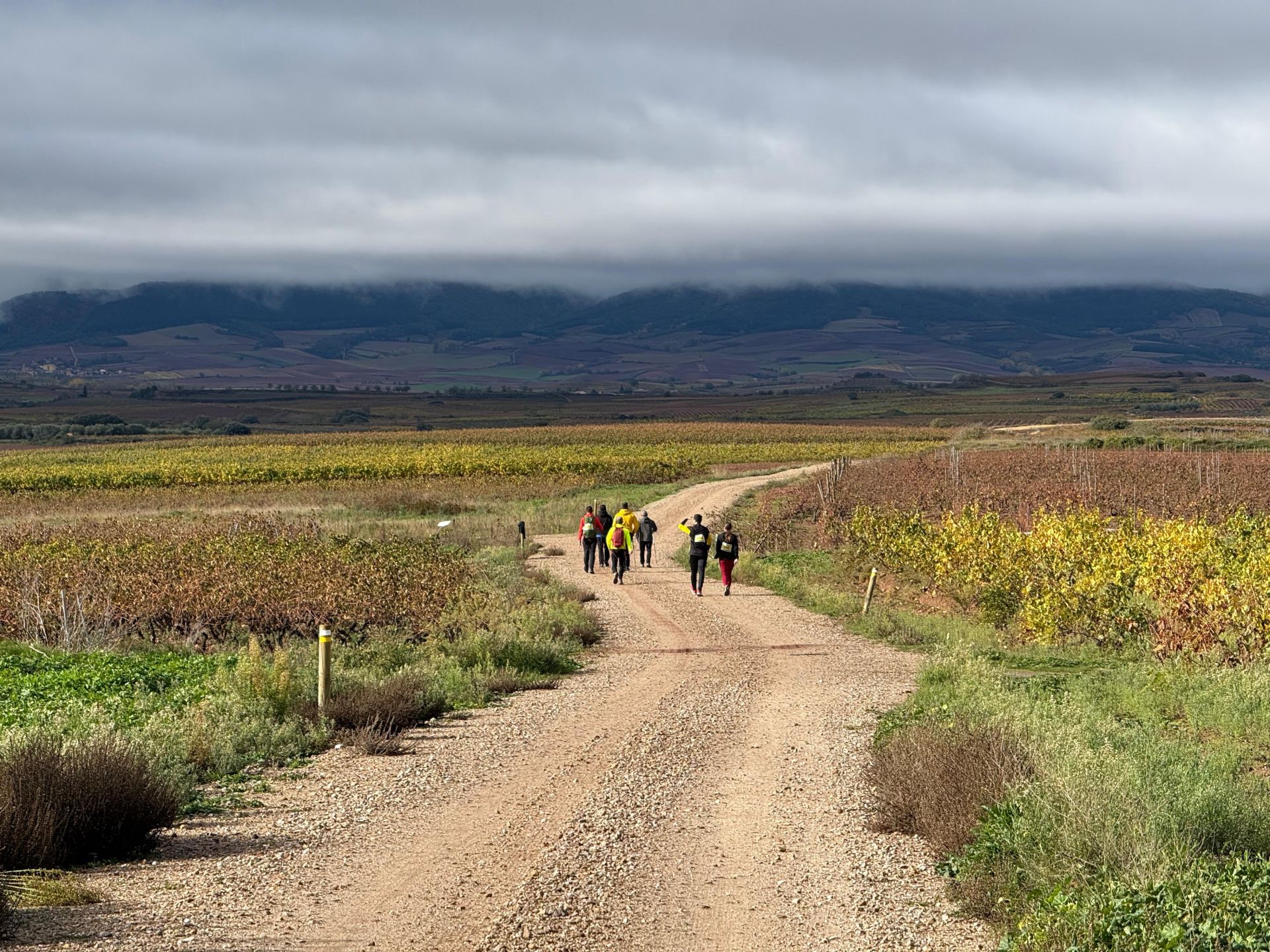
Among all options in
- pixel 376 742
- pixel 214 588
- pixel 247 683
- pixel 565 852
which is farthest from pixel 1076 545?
pixel 565 852

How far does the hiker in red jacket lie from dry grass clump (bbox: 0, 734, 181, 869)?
20282 mm

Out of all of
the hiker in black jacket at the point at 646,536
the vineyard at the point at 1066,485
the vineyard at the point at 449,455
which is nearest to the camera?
the hiker in black jacket at the point at 646,536

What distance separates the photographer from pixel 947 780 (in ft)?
30.8

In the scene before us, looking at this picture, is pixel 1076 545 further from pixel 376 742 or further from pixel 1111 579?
pixel 376 742

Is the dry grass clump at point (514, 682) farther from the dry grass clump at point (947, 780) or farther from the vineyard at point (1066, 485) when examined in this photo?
the vineyard at point (1066, 485)

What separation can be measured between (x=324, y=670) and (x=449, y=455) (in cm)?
6499

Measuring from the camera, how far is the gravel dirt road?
747cm

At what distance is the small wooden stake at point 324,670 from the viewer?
13.2 meters

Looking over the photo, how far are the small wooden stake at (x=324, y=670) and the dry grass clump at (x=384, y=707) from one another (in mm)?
87

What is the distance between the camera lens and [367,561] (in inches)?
1078

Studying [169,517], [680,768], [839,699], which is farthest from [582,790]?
[169,517]

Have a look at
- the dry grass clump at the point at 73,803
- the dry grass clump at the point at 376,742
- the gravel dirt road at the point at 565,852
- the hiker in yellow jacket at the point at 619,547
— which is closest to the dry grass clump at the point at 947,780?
the gravel dirt road at the point at 565,852

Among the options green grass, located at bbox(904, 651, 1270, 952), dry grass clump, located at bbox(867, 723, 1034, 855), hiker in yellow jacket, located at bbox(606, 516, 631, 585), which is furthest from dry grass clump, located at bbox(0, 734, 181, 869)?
hiker in yellow jacket, located at bbox(606, 516, 631, 585)

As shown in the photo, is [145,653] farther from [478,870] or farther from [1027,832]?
[1027,832]
